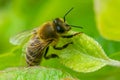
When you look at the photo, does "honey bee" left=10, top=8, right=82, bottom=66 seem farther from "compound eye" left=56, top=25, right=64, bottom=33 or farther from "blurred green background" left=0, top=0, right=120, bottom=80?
"blurred green background" left=0, top=0, right=120, bottom=80

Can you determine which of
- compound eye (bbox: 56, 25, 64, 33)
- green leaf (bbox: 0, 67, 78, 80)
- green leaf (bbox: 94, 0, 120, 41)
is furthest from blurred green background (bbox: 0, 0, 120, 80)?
green leaf (bbox: 0, 67, 78, 80)

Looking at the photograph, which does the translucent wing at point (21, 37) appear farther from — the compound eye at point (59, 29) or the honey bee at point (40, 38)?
the compound eye at point (59, 29)

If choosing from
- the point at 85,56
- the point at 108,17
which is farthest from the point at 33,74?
the point at 108,17

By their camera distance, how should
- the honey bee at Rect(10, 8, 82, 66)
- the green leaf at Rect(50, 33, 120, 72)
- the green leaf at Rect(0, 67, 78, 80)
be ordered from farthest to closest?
the honey bee at Rect(10, 8, 82, 66)
the green leaf at Rect(50, 33, 120, 72)
the green leaf at Rect(0, 67, 78, 80)

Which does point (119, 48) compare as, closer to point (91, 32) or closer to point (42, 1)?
point (91, 32)

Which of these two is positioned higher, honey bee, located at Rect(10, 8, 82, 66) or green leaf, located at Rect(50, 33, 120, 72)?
honey bee, located at Rect(10, 8, 82, 66)
